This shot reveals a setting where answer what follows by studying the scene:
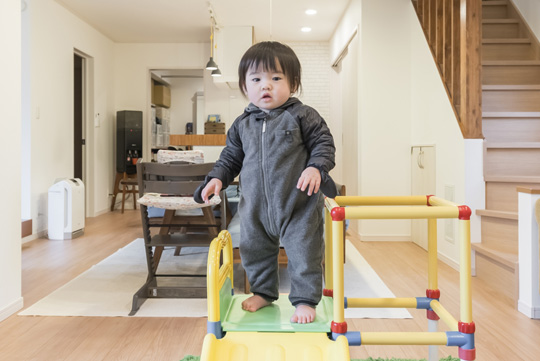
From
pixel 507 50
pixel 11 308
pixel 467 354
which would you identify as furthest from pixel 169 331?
pixel 507 50

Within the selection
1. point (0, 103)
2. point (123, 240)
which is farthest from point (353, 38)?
point (0, 103)

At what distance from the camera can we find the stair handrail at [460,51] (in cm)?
307

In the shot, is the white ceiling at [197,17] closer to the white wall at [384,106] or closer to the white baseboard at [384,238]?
the white wall at [384,106]

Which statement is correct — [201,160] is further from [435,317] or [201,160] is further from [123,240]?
[435,317]

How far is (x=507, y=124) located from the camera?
3.37 m

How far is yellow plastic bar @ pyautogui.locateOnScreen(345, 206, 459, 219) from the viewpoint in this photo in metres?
1.08

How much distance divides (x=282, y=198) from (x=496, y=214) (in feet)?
6.89

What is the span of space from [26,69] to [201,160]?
8.20 feet

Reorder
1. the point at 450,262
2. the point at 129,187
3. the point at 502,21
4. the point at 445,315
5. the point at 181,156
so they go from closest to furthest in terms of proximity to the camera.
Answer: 1. the point at 445,315
2. the point at 181,156
3. the point at 450,262
4. the point at 502,21
5. the point at 129,187

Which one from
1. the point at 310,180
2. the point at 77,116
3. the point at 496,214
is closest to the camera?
A: the point at 310,180

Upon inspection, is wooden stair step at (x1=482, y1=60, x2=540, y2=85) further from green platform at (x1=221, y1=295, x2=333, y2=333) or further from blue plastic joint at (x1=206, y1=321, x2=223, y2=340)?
blue plastic joint at (x1=206, y1=321, x2=223, y2=340)

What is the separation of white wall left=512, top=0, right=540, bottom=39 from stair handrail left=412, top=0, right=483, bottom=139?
0.96 meters

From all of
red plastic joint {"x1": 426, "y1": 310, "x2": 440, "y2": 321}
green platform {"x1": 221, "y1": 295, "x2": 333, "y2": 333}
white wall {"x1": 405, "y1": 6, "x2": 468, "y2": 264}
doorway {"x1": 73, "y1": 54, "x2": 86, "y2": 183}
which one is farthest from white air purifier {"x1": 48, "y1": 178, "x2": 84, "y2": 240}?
red plastic joint {"x1": 426, "y1": 310, "x2": 440, "y2": 321}

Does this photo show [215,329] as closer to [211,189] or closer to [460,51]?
[211,189]
